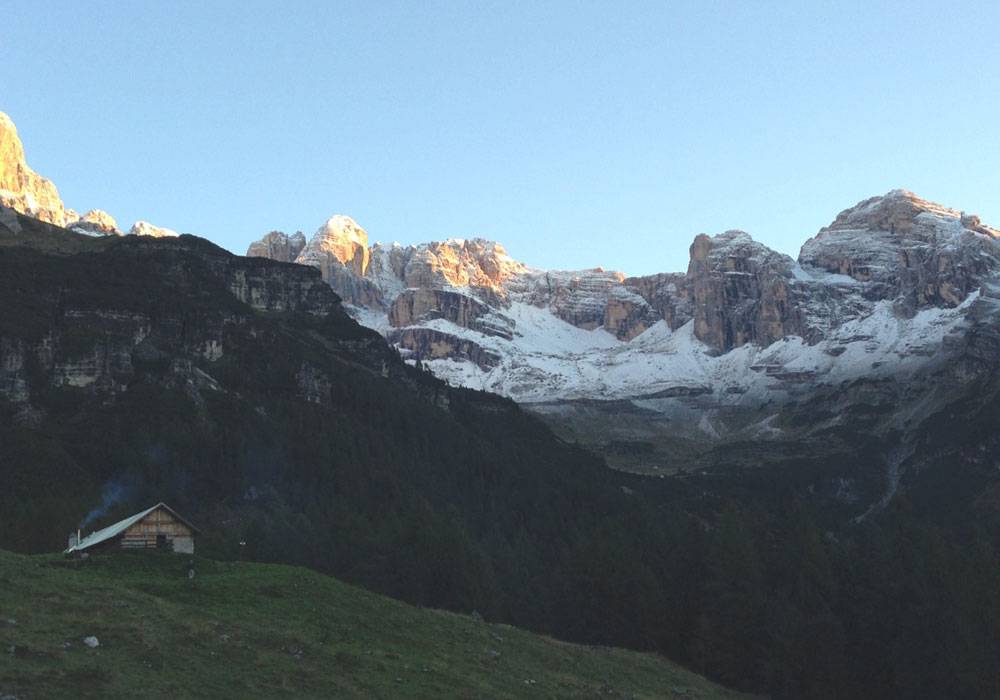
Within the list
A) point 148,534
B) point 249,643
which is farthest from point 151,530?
point 249,643

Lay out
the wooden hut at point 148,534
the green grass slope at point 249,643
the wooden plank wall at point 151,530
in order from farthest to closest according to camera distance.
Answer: the wooden plank wall at point 151,530 < the wooden hut at point 148,534 < the green grass slope at point 249,643

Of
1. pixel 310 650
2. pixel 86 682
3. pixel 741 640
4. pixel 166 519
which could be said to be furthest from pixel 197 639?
pixel 741 640

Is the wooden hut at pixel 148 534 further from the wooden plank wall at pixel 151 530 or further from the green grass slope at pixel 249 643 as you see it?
the green grass slope at pixel 249 643

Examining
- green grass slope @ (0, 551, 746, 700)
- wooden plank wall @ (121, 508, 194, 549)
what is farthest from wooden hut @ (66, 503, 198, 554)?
green grass slope @ (0, 551, 746, 700)

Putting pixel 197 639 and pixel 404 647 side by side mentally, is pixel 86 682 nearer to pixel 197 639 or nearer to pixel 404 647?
pixel 197 639

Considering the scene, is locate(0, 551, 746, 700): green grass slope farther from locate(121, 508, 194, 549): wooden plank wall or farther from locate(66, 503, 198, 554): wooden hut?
locate(121, 508, 194, 549): wooden plank wall

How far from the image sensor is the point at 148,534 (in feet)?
249

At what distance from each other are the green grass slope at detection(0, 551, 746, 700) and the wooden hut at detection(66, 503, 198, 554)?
3734 mm

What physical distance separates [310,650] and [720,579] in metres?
49.6

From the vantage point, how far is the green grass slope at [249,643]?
154 ft

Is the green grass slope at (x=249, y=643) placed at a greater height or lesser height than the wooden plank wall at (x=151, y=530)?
lesser

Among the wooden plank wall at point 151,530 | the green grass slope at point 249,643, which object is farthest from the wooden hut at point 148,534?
the green grass slope at point 249,643

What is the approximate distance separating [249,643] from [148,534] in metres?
23.9

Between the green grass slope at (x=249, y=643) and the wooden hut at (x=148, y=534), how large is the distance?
3734 mm
